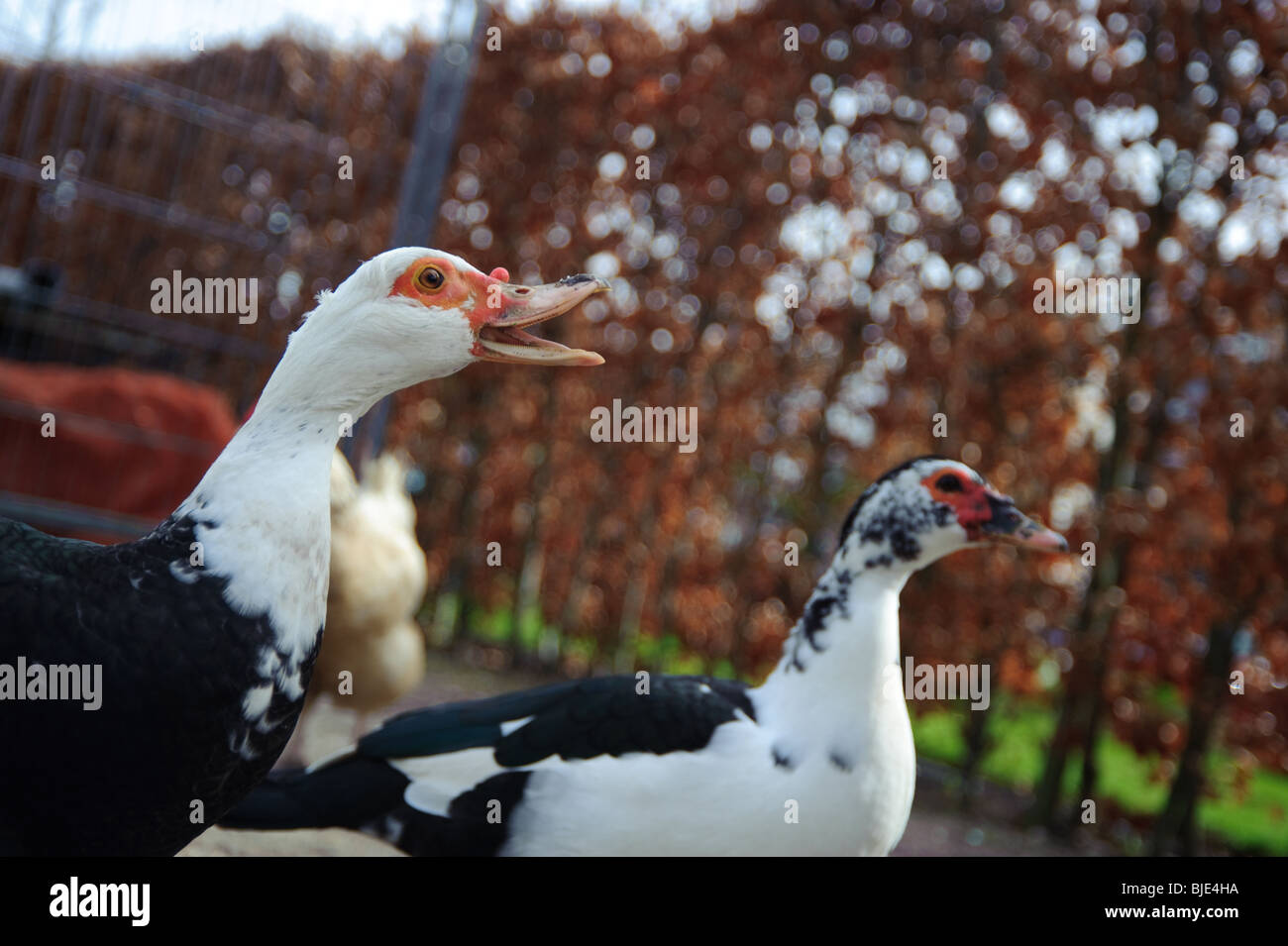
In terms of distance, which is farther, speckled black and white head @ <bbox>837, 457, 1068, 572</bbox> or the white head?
speckled black and white head @ <bbox>837, 457, 1068, 572</bbox>

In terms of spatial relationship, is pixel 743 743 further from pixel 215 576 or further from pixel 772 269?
pixel 772 269

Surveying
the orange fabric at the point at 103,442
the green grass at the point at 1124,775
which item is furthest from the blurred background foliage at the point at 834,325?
the orange fabric at the point at 103,442

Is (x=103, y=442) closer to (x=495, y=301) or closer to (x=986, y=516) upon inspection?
(x=495, y=301)

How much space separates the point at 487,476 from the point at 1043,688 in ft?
12.1

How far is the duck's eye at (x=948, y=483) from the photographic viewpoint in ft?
7.71

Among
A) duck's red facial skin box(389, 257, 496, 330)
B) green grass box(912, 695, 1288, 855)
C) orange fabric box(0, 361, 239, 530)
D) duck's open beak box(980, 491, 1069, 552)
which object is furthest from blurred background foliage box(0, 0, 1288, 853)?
duck's red facial skin box(389, 257, 496, 330)

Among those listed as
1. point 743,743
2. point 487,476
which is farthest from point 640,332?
point 743,743

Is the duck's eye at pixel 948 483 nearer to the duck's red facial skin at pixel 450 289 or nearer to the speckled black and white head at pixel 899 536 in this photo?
the speckled black and white head at pixel 899 536

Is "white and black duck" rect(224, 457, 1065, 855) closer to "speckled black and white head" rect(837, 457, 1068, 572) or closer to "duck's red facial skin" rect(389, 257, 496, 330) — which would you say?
"speckled black and white head" rect(837, 457, 1068, 572)

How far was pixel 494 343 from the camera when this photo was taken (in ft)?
5.26

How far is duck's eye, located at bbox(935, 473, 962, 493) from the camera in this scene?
2350 millimetres

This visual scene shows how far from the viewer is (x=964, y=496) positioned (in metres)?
2.34

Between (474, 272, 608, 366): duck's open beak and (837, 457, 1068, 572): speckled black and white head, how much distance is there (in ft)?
3.17

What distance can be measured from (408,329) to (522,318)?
0.17 metres
